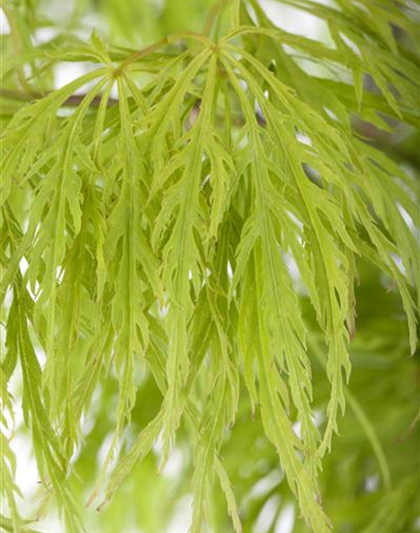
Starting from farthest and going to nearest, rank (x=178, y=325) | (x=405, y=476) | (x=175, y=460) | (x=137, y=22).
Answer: (x=175, y=460)
(x=137, y=22)
(x=405, y=476)
(x=178, y=325)

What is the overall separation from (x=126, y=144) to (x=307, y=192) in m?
0.06

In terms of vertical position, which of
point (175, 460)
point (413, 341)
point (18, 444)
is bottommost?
point (175, 460)

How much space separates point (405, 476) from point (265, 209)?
1.52 ft

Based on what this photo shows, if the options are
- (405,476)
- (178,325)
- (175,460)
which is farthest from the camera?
(175,460)

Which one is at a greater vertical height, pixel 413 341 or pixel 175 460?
pixel 413 341

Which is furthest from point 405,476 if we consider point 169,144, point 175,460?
point 169,144

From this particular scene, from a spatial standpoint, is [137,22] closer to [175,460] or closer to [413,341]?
[175,460]

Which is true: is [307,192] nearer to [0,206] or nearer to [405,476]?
[0,206]

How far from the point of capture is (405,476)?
0.75 meters

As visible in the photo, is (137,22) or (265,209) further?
(137,22)

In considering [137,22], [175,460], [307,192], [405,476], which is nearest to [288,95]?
[307,192]

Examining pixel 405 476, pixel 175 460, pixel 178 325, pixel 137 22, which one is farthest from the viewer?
pixel 175 460

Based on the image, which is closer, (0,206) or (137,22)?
(0,206)

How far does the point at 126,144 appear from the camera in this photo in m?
0.36
